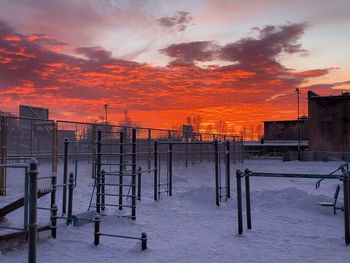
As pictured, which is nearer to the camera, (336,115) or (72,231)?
(72,231)

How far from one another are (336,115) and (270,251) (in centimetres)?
4672

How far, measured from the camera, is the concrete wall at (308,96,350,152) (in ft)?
164

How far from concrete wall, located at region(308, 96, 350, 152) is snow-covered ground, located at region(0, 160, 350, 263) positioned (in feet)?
132

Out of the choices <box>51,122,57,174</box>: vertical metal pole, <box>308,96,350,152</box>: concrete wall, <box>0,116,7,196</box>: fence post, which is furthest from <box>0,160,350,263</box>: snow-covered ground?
<box>308,96,350,152</box>: concrete wall

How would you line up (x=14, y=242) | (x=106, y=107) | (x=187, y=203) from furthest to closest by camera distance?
(x=106, y=107) < (x=187, y=203) < (x=14, y=242)

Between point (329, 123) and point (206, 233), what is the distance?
45.6m

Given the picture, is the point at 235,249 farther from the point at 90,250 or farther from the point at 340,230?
the point at 340,230

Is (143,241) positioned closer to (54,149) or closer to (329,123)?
(54,149)

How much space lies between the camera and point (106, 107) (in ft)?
243

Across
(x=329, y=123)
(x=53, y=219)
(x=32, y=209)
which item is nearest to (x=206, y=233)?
Result: (x=53, y=219)

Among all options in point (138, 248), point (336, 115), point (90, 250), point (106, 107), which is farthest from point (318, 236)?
point (106, 107)

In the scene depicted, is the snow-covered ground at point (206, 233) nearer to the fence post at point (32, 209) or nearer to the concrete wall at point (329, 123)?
the fence post at point (32, 209)

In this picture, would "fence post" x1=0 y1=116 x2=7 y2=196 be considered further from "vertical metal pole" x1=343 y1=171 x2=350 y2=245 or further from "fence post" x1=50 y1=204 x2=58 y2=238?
"vertical metal pole" x1=343 y1=171 x2=350 y2=245

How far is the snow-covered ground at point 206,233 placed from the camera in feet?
23.2
